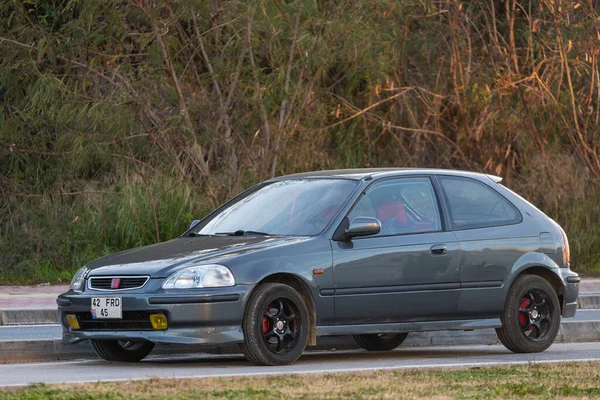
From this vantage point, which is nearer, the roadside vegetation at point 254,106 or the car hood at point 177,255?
the car hood at point 177,255

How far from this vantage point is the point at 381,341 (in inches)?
462

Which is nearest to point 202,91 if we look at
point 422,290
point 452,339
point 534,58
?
point 534,58

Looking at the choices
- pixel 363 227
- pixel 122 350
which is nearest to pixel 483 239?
pixel 363 227

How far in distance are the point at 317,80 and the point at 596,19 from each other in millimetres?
4754

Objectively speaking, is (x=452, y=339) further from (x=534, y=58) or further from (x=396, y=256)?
(x=534, y=58)

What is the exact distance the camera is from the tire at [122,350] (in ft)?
34.3

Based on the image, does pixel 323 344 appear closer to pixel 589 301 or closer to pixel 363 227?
pixel 363 227

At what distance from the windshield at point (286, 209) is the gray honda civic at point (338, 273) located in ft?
0.04

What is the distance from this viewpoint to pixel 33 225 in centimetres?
2056

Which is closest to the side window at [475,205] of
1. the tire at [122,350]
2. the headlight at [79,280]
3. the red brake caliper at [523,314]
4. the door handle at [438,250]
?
the door handle at [438,250]

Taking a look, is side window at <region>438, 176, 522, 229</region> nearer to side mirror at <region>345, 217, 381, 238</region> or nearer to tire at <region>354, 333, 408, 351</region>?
side mirror at <region>345, 217, 381, 238</region>

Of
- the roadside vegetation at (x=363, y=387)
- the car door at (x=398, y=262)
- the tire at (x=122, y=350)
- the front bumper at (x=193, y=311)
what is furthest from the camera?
the tire at (x=122, y=350)

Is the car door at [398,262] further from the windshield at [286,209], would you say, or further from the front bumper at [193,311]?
the front bumper at [193,311]

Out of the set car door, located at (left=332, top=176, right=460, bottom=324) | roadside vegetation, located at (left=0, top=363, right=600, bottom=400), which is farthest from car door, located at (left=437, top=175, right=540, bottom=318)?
roadside vegetation, located at (left=0, top=363, right=600, bottom=400)
